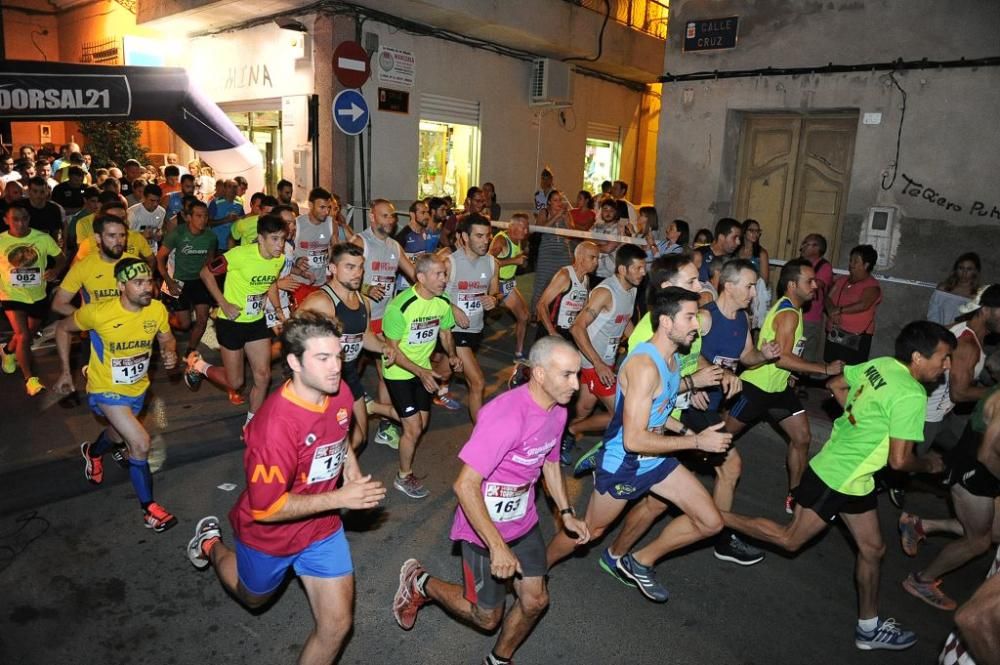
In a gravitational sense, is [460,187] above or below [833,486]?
above

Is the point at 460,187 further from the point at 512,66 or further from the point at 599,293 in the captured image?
the point at 599,293

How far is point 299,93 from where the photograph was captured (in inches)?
551

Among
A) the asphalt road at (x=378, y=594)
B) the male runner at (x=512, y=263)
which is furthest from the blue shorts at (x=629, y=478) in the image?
the male runner at (x=512, y=263)

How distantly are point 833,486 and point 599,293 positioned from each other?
257 centimetres

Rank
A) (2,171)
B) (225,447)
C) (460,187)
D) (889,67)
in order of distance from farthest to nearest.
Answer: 1. (460,187)
2. (2,171)
3. (889,67)
4. (225,447)

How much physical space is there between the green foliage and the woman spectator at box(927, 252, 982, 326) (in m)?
19.5

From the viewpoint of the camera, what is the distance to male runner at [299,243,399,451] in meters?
5.36

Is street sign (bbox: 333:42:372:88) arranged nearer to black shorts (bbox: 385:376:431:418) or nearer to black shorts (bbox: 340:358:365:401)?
black shorts (bbox: 340:358:365:401)

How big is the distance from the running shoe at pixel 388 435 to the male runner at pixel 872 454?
371 cm

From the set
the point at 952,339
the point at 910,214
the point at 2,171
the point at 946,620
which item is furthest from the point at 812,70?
the point at 2,171

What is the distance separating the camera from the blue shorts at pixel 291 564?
3.33 metres

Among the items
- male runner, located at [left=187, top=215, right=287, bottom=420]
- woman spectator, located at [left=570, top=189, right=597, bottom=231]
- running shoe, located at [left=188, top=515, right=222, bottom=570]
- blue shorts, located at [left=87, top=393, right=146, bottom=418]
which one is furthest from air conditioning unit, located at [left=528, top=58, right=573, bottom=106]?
running shoe, located at [left=188, top=515, right=222, bottom=570]

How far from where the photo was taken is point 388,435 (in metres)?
6.76

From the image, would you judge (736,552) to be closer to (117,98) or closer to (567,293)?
(567,293)
